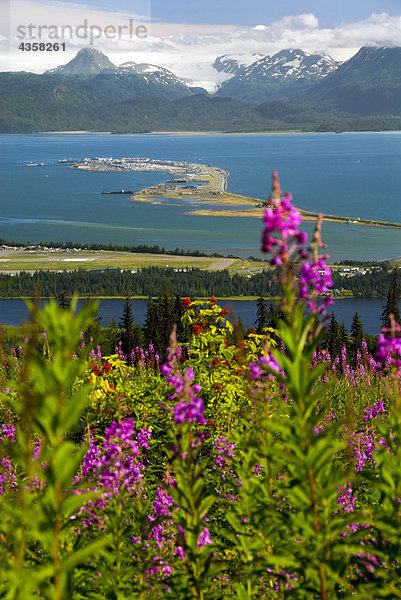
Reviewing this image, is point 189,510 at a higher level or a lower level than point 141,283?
higher

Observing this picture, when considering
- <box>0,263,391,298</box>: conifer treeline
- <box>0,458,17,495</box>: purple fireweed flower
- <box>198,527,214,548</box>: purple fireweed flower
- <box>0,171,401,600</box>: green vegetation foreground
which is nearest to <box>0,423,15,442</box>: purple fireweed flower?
<box>0,458,17,495</box>: purple fireweed flower

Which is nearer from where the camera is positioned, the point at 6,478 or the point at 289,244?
the point at 289,244

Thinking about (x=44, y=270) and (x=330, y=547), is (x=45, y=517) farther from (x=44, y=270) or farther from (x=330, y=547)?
(x=44, y=270)

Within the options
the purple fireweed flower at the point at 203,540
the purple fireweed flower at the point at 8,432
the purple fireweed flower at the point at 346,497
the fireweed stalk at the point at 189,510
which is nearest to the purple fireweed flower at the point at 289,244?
the fireweed stalk at the point at 189,510

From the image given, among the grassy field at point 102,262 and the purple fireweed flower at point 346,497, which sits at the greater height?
the purple fireweed flower at point 346,497

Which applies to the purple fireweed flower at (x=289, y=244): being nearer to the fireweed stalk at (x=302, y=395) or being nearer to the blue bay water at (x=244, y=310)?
the fireweed stalk at (x=302, y=395)

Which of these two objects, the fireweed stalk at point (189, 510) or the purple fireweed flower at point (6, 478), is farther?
the purple fireweed flower at point (6, 478)

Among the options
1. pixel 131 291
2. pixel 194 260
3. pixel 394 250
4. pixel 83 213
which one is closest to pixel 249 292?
pixel 131 291

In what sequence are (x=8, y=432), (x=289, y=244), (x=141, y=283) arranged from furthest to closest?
(x=141, y=283), (x=8, y=432), (x=289, y=244)

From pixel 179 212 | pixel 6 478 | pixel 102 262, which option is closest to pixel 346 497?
pixel 6 478

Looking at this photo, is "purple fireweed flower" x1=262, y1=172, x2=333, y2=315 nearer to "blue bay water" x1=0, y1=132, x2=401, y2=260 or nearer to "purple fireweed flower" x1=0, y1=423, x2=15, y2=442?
"purple fireweed flower" x1=0, y1=423, x2=15, y2=442

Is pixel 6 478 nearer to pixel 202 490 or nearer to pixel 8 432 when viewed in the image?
pixel 8 432
